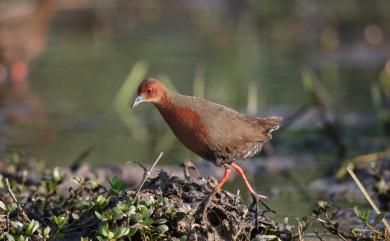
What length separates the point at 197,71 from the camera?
37.6 feet

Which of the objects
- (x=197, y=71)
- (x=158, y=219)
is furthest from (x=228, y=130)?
(x=197, y=71)

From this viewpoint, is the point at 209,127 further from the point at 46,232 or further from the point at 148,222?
the point at 46,232

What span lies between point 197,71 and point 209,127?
5711 millimetres

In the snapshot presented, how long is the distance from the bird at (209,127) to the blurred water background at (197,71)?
1.55 metres

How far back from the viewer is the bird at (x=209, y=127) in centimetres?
579

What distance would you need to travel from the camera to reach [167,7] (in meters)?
19.7

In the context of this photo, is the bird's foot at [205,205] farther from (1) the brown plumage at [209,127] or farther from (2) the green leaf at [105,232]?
(2) the green leaf at [105,232]

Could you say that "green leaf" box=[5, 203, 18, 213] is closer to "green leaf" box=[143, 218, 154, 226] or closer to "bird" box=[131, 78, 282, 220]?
"green leaf" box=[143, 218, 154, 226]

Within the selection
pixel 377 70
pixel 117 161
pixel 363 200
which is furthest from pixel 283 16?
pixel 363 200

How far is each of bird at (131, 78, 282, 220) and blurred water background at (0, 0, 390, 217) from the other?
1.55 metres

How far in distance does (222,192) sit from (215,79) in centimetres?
755

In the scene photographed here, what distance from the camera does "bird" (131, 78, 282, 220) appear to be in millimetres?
5785

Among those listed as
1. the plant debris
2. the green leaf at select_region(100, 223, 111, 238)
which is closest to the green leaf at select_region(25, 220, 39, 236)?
the plant debris

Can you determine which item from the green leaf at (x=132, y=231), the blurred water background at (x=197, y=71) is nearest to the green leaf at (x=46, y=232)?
the green leaf at (x=132, y=231)
